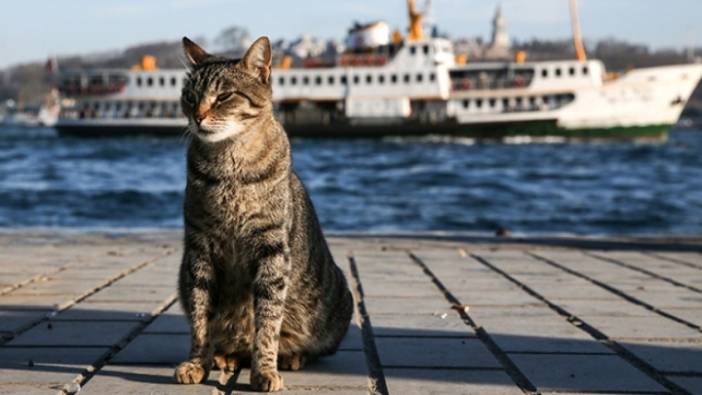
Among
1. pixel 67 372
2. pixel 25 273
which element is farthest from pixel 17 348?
pixel 25 273

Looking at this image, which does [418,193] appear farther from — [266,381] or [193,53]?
[266,381]

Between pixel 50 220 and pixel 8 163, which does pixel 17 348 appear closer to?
pixel 50 220

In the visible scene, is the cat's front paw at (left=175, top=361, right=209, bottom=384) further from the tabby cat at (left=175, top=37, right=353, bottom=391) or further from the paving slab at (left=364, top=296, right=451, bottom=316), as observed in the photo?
the paving slab at (left=364, top=296, right=451, bottom=316)

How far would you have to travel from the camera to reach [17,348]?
115 inches

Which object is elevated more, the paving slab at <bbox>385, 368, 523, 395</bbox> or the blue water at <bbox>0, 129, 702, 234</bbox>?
the paving slab at <bbox>385, 368, 523, 395</bbox>

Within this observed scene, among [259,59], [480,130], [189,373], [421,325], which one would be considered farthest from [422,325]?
[480,130]

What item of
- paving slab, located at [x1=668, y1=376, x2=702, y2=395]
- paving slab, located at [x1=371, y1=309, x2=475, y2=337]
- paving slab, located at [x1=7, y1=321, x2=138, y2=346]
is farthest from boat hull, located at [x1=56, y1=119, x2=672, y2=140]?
paving slab, located at [x1=668, y1=376, x2=702, y2=395]

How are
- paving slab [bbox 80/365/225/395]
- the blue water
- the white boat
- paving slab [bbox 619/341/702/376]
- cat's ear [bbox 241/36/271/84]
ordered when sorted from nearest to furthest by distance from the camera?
paving slab [bbox 80/365/225/395] < cat's ear [bbox 241/36/271/84] < paving slab [bbox 619/341/702/376] < the blue water < the white boat

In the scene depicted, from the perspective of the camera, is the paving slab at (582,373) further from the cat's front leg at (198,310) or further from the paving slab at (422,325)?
the cat's front leg at (198,310)

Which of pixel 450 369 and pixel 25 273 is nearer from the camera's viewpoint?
pixel 450 369

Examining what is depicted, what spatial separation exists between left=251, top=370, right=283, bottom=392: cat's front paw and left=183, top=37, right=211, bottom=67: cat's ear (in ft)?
2.82

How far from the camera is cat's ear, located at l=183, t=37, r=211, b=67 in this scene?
2.59 meters

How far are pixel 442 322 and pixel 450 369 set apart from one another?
30.9 inches

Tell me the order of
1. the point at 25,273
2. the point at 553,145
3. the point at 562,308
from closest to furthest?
the point at 562,308
the point at 25,273
the point at 553,145
